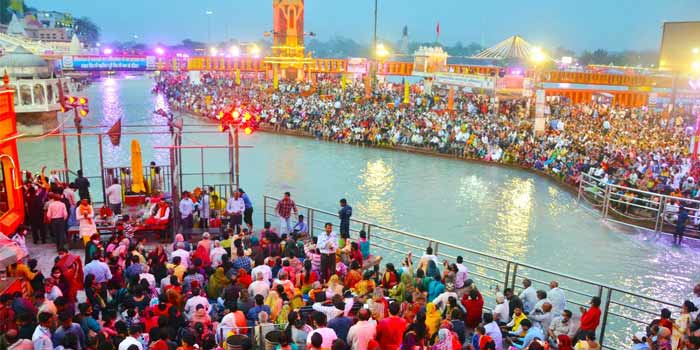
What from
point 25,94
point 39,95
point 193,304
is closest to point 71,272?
point 193,304

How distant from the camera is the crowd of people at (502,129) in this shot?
17234mm

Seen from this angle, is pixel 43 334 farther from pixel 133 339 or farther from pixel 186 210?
pixel 186 210

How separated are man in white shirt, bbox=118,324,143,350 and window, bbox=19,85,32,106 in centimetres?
1446

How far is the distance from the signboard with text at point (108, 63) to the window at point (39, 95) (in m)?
11.4

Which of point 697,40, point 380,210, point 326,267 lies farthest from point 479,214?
point 697,40

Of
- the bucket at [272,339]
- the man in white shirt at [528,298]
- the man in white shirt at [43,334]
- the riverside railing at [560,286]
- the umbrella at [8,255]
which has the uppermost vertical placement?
the umbrella at [8,255]

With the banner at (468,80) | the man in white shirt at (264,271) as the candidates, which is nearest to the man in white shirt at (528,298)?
the man in white shirt at (264,271)

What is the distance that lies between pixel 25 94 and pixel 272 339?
1552 cm

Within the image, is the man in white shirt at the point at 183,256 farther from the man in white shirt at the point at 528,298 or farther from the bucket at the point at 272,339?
the man in white shirt at the point at 528,298

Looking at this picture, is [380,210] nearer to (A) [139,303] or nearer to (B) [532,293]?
(B) [532,293]

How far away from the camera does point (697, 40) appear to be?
3909 centimetres

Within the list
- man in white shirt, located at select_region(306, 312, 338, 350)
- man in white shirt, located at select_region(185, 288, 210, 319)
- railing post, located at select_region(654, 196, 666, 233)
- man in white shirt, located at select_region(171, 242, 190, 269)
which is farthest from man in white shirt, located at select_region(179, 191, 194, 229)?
railing post, located at select_region(654, 196, 666, 233)

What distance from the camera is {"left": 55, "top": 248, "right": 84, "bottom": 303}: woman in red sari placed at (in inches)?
298

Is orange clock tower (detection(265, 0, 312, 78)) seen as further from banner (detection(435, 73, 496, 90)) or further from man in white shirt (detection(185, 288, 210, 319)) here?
man in white shirt (detection(185, 288, 210, 319))
